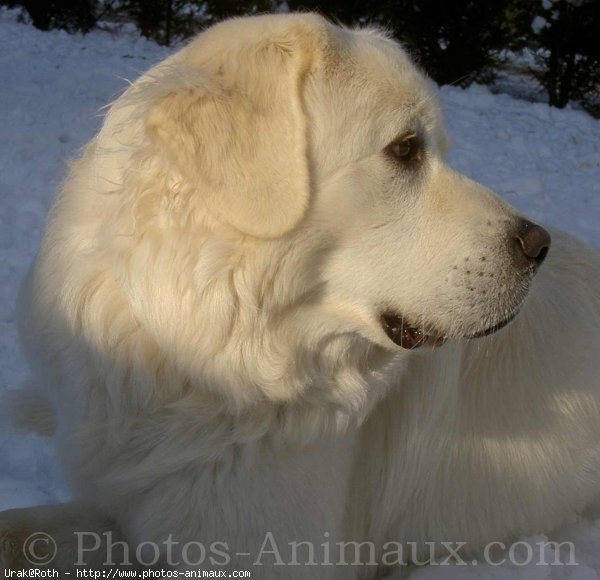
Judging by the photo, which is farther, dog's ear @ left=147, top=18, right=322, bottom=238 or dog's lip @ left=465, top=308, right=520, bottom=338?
dog's lip @ left=465, top=308, right=520, bottom=338

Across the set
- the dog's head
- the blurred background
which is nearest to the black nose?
the dog's head

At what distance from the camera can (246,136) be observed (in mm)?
2201

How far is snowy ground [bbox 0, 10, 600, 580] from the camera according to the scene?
3.24m

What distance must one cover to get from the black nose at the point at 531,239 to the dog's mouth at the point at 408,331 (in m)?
0.18

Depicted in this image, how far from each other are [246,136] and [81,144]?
5453mm

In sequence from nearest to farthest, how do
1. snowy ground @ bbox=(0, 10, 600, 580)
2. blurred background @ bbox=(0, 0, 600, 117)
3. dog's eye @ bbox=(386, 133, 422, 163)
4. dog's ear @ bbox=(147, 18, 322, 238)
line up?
dog's ear @ bbox=(147, 18, 322, 238)
dog's eye @ bbox=(386, 133, 422, 163)
snowy ground @ bbox=(0, 10, 600, 580)
blurred background @ bbox=(0, 0, 600, 117)

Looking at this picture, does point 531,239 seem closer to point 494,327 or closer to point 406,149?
point 494,327

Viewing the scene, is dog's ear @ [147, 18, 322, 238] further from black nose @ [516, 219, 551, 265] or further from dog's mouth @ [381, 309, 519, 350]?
black nose @ [516, 219, 551, 265]

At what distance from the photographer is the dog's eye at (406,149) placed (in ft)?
7.82

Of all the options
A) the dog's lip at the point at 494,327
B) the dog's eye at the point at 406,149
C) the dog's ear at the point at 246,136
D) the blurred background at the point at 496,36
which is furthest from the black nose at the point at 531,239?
the blurred background at the point at 496,36

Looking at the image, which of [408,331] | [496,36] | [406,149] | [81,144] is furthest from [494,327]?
[496,36]

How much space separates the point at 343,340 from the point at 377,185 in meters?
0.48

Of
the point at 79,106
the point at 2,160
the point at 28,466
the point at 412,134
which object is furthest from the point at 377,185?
the point at 79,106

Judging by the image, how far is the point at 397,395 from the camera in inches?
112
